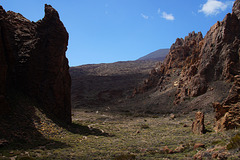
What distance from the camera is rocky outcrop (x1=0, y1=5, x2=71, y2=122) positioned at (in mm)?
20422

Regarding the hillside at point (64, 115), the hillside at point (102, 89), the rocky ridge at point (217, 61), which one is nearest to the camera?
the hillside at point (64, 115)

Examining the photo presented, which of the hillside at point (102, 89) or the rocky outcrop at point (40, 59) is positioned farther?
the hillside at point (102, 89)

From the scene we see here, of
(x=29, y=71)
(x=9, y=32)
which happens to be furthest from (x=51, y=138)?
(x=9, y=32)

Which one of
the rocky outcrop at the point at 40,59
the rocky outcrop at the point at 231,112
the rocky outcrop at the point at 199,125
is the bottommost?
the rocky outcrop at the point at 199,125

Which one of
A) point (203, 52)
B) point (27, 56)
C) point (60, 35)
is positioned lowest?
point (27, 56)

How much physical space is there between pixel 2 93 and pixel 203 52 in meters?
49.8

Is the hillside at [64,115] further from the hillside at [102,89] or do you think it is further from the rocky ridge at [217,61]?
the hillside at [102,89]

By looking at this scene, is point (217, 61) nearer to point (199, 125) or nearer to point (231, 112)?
point (199, 125)

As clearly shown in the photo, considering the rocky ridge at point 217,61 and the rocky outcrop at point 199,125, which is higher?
the rocky ridge at point 217,61

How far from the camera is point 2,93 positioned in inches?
617

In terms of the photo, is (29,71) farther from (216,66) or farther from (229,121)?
(216,66)

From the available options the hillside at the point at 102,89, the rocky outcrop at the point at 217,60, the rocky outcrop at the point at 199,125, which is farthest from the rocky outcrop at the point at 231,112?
the hillside at the point at 102,89

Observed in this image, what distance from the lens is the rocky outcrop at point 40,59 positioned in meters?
20.4

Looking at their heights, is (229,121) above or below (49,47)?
below
